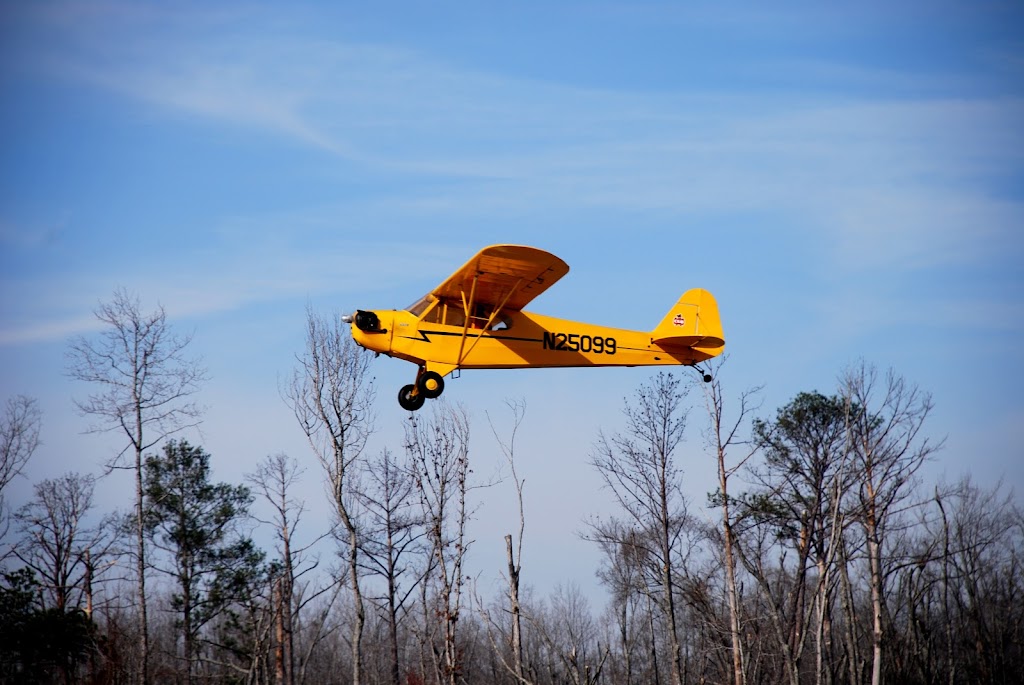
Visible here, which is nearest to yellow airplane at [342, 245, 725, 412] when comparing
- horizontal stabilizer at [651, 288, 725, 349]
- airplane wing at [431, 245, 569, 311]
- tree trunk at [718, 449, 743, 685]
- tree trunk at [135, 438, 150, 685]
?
airplane wing at [431, 245, 569, 311]

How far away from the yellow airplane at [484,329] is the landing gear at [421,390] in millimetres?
19

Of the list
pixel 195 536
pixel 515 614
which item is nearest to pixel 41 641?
pixel 195 536

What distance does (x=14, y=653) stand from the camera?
96.0 ft

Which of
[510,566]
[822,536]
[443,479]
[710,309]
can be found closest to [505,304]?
[443,479]

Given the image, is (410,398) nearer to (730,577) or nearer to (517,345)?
(517,345)

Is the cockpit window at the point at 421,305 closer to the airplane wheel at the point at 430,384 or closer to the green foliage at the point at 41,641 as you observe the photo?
the airplane wheel at the point at 430,384

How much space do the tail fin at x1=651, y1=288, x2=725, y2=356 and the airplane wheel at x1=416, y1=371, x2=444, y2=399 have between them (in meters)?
5.22

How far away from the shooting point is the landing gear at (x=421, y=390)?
1966 centimetres

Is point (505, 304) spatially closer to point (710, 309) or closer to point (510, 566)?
point (710, 309)

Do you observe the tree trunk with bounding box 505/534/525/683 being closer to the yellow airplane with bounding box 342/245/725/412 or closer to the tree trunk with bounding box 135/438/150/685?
the yellow airplane with bounding box 342/245/725/412

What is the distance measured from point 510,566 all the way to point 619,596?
23888mm

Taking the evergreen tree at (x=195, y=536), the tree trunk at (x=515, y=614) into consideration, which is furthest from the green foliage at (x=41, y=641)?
the tree trunk at (x=515, y=614)

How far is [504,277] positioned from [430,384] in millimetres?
2527

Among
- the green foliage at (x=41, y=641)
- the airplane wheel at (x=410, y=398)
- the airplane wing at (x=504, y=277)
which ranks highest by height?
the airplane wing at (x=504, y=277)
